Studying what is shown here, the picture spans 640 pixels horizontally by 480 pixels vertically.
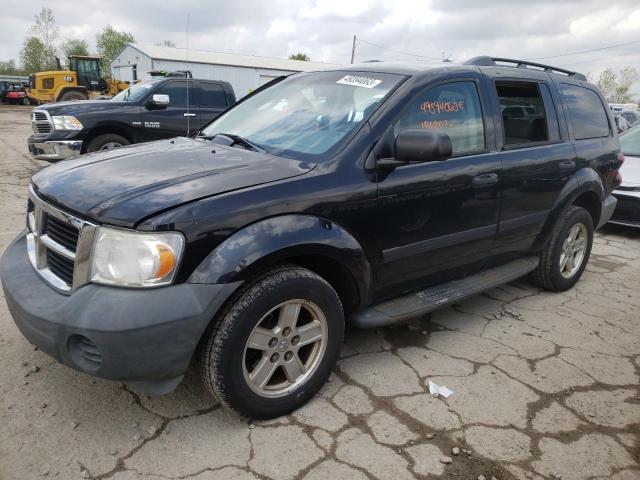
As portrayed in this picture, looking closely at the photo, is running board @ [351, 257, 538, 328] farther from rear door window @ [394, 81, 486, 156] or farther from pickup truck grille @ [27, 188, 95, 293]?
pickup truck grille @ [27, 188, 95, 293]

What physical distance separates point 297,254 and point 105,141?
6611 millimetres

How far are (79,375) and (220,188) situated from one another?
4.55 feet

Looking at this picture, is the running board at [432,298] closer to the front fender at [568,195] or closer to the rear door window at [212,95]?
the front fender at [568,195]

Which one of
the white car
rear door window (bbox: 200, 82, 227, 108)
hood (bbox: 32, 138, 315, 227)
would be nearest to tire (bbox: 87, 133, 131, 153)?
rear door window (bbox: 200, 82, 227, 108)

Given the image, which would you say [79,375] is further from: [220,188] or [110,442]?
[220,188]

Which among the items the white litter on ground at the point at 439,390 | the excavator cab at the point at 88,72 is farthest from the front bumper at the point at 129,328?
the excavator cab at the point at 88,72

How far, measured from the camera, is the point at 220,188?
88.0 inches

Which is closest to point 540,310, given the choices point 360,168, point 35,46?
point 360,168

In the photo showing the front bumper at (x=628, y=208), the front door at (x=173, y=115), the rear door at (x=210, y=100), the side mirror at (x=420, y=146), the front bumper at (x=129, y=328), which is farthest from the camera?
the rear door at (x=210, y=100)

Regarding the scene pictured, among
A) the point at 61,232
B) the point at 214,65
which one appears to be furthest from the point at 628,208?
the point at 214,65

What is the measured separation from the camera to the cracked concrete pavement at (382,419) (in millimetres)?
2176

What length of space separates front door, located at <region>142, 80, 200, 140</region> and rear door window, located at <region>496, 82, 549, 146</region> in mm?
5912

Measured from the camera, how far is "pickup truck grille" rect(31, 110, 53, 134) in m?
7.62

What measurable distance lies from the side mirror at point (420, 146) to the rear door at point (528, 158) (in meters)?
0.94
